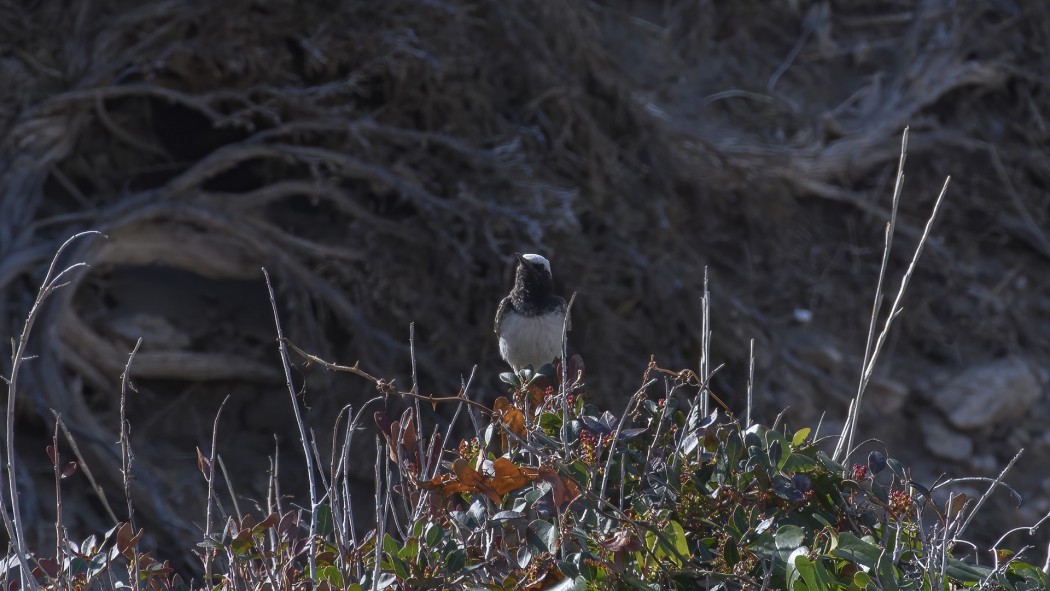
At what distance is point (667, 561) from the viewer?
2115 millimetres

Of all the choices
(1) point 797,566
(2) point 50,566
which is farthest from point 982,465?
(2) point 50,566

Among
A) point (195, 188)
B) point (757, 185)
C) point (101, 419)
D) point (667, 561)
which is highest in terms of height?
point (667, 561)

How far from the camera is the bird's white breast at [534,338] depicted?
4.95 metres

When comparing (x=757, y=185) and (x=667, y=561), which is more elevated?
(x=667, y=561)

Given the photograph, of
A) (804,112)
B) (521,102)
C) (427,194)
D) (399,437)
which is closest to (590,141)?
(521,102)

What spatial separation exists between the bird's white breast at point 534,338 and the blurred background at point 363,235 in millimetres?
1117

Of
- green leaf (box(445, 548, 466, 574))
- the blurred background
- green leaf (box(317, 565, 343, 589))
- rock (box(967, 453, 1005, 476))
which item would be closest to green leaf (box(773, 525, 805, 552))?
green leaf (box(445, 548, 466, 574))

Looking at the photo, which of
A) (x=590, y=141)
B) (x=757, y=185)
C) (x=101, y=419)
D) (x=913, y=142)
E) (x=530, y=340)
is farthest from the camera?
(x=913, y=142)

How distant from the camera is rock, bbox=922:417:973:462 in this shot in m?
8.07

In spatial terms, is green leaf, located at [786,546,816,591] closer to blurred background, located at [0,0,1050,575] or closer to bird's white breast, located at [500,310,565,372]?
bird's white breast, located at [500,310,565,372]

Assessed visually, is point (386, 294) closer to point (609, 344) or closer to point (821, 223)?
point (609, 344)

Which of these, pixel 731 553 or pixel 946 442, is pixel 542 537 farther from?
pixel 946 442

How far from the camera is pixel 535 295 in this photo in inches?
200

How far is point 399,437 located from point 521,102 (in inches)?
196
